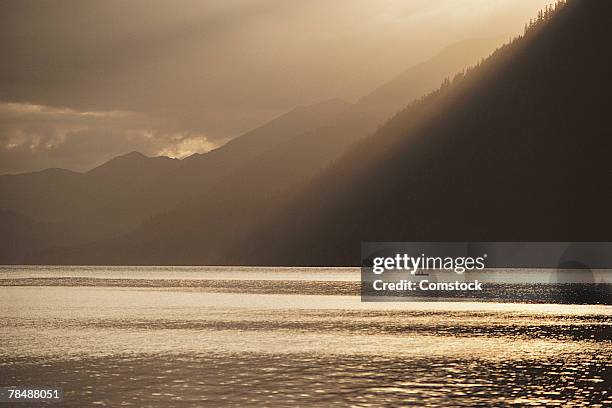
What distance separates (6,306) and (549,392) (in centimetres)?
11658

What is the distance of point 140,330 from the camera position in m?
100

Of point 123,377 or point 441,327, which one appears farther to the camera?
point 441,327

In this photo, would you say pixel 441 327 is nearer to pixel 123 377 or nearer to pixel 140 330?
pixel 140 330

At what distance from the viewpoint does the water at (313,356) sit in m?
52.4

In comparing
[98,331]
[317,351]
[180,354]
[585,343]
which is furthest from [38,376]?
[585,343]

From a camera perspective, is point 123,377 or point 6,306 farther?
point 6,306

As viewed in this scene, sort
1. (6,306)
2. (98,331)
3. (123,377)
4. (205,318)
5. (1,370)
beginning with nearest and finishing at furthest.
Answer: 1. (123,377)
2. (1,370)
3. (98,331)
4. (205,318)
5. (6,306)

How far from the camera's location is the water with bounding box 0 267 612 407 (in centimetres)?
5244

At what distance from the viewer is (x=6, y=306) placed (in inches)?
6019

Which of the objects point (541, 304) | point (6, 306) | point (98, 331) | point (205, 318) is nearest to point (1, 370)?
point (98, 331)

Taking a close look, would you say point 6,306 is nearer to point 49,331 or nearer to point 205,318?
point 205,318

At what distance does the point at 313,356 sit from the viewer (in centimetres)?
7288

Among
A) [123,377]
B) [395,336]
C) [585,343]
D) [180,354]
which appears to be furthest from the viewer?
[395,336]

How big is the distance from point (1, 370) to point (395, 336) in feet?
135
